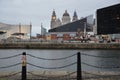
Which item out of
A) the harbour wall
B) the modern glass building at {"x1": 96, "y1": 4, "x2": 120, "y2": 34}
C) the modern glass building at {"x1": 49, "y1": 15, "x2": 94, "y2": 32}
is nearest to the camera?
the harbour wall

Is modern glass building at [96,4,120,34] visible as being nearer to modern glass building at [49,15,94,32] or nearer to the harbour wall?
the harbour wall

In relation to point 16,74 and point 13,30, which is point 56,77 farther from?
point 13,30

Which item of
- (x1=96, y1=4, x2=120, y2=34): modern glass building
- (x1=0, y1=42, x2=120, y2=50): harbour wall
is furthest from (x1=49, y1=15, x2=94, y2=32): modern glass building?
(x1=0, y1=42, x2=120, y2=50): harbour wall

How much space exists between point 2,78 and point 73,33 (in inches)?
4160

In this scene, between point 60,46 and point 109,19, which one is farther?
point 109,19

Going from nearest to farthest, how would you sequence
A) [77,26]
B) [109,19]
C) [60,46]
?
[60,46]
[109,19]
[77,26]

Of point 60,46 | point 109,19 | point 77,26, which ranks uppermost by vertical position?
point 109,19

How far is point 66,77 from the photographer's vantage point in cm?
1223

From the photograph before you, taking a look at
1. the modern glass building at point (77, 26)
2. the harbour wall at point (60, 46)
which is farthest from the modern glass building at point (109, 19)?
the modern glass building at point (77, 26)

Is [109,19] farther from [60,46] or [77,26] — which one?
[77,26]

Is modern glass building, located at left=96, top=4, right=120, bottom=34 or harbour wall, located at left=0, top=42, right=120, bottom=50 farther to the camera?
modern glass building, located at left=96, top=4, right=120, bottom=34

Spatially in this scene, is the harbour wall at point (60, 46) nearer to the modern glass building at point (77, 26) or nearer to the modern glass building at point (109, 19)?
the modern glass building at point (109, 19)

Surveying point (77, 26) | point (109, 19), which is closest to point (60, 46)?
point (109, 19)

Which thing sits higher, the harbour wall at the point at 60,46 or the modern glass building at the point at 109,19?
the modern glass building at the point at 109,19
